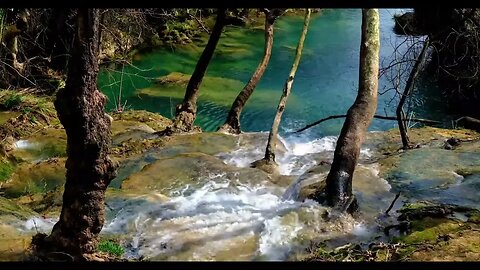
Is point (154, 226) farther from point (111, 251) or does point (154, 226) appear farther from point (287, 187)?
point (287, 187)

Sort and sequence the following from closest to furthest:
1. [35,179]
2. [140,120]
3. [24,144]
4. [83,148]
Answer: [83,148] → [35,179] → [24,144] → [140,120]

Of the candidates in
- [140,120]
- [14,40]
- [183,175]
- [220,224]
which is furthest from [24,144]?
[220,224]

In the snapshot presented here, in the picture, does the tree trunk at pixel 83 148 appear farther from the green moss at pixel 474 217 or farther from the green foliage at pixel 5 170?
the green foliage at pixel 5 170

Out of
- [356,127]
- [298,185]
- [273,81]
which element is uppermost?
[356,127]

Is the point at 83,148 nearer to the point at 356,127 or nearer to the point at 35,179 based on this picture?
the point at 356,127

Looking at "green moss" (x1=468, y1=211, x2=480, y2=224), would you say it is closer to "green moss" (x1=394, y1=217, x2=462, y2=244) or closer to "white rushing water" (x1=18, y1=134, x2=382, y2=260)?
"green moss" (x1=394, y1=217, x2=462, y2=244)

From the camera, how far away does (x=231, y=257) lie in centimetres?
493

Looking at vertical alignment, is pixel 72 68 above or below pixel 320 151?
above

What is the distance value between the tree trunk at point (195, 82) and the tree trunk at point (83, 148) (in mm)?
6819

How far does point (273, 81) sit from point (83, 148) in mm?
15499

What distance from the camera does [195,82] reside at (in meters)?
11.3
